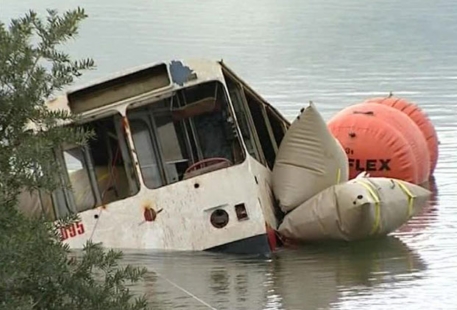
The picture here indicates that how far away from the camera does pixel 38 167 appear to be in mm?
4422

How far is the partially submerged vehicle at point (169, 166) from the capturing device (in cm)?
1227

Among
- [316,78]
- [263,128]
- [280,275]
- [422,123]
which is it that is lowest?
[280,275]

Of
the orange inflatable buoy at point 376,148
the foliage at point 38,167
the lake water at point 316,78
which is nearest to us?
the foliage at point 38,167

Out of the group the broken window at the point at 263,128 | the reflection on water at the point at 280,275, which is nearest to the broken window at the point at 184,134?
the broken window at the point at 263,128

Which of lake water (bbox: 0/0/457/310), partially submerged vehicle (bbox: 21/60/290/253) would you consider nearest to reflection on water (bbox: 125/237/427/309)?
lake water (bbox: 0/0/457/310)

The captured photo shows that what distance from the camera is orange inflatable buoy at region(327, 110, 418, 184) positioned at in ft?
50.4

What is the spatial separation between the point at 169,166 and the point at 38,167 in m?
8.73

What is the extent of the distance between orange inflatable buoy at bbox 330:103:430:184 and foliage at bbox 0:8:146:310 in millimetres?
10959

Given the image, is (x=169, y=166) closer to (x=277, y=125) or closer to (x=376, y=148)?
(x=277, y=125)

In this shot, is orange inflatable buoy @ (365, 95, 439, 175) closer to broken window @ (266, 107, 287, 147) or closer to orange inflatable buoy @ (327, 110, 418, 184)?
orange inflatable buoy @ (327, 110, 418, 184)

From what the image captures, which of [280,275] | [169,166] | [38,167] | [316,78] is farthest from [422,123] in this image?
[38,167]

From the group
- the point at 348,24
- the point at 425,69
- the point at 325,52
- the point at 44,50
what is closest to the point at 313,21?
the point at 348,24

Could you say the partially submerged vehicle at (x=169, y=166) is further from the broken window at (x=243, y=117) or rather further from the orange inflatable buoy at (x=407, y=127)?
the orange inflatable buoy at (x=407, y=127)

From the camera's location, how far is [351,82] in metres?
26.4
